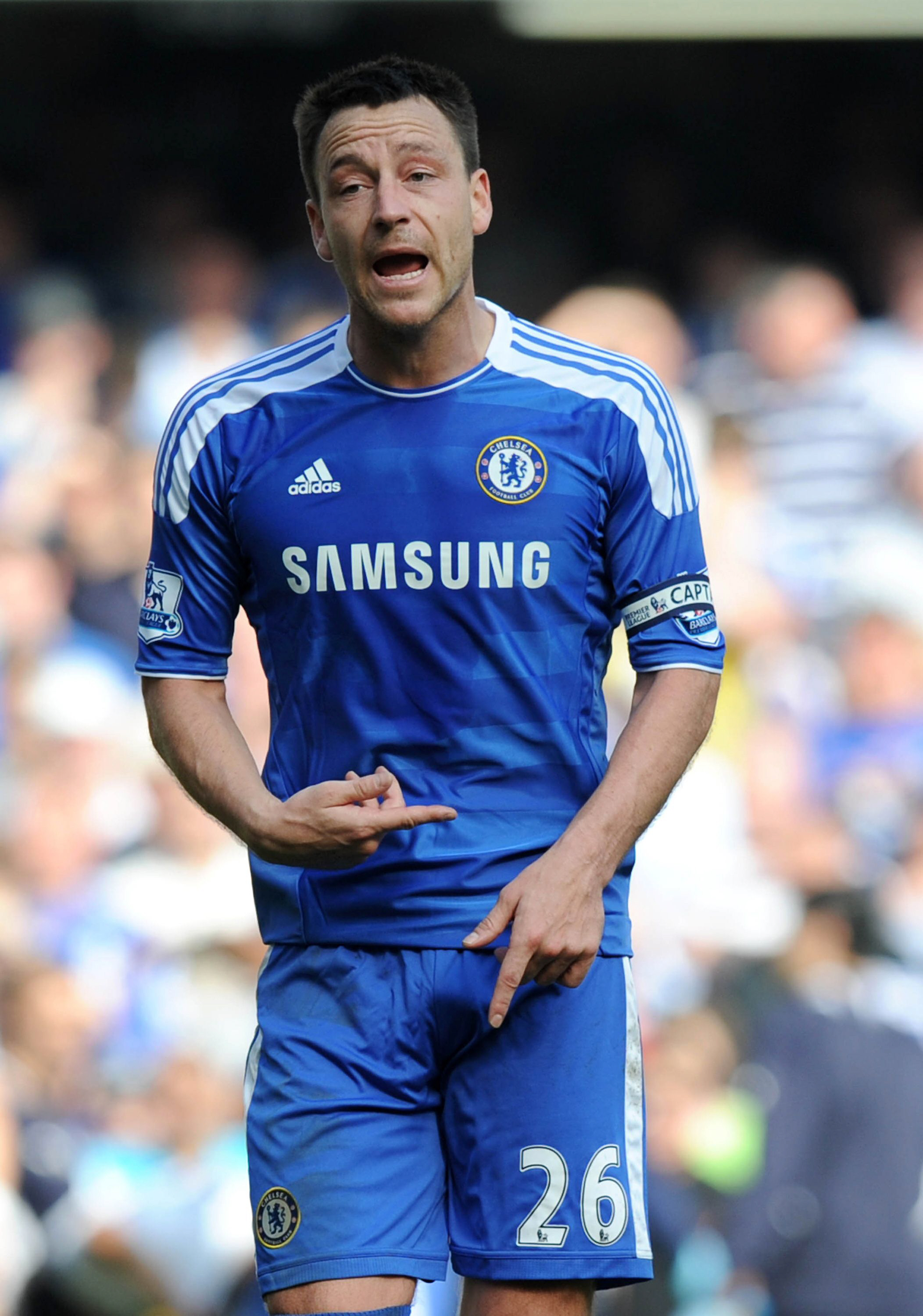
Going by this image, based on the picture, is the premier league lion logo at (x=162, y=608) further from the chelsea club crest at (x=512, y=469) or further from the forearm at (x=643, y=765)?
the forearm at (x=643, y=765)

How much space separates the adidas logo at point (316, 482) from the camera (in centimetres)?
248

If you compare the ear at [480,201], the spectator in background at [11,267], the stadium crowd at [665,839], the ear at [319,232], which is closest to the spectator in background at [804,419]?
the stadium crowd at [665,839]

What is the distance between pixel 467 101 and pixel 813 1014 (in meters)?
4.20

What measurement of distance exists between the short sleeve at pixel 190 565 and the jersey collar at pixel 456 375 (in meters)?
0.22

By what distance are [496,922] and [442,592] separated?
1.59ft

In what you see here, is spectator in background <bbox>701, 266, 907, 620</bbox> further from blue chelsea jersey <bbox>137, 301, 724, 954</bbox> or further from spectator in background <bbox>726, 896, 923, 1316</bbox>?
blue chelsea jersey <bbox>137, 301, 724, 954</bbox>

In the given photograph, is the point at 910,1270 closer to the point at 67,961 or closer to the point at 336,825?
the point at 67,961

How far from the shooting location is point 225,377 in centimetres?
261

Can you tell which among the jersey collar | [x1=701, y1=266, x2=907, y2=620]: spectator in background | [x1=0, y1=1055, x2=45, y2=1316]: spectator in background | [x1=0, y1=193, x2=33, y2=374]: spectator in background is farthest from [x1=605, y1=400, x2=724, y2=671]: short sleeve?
[x1=0, y1=193, x2=33, y2=374]: spectator in background

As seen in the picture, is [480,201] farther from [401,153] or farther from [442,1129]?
[442,1129]

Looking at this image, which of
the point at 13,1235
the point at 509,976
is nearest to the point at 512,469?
the point at 509,976

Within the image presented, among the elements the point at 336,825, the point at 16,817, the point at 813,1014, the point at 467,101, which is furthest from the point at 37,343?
the point at 336,825

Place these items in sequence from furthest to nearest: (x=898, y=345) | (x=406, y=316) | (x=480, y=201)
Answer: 1. (x=898, y=345)
2. (x=480, y=201)
3. (x=406, y=316)

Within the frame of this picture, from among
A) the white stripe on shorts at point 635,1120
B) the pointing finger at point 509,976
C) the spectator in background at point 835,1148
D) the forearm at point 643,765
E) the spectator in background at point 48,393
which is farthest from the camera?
the spectator in background at point 48,393
